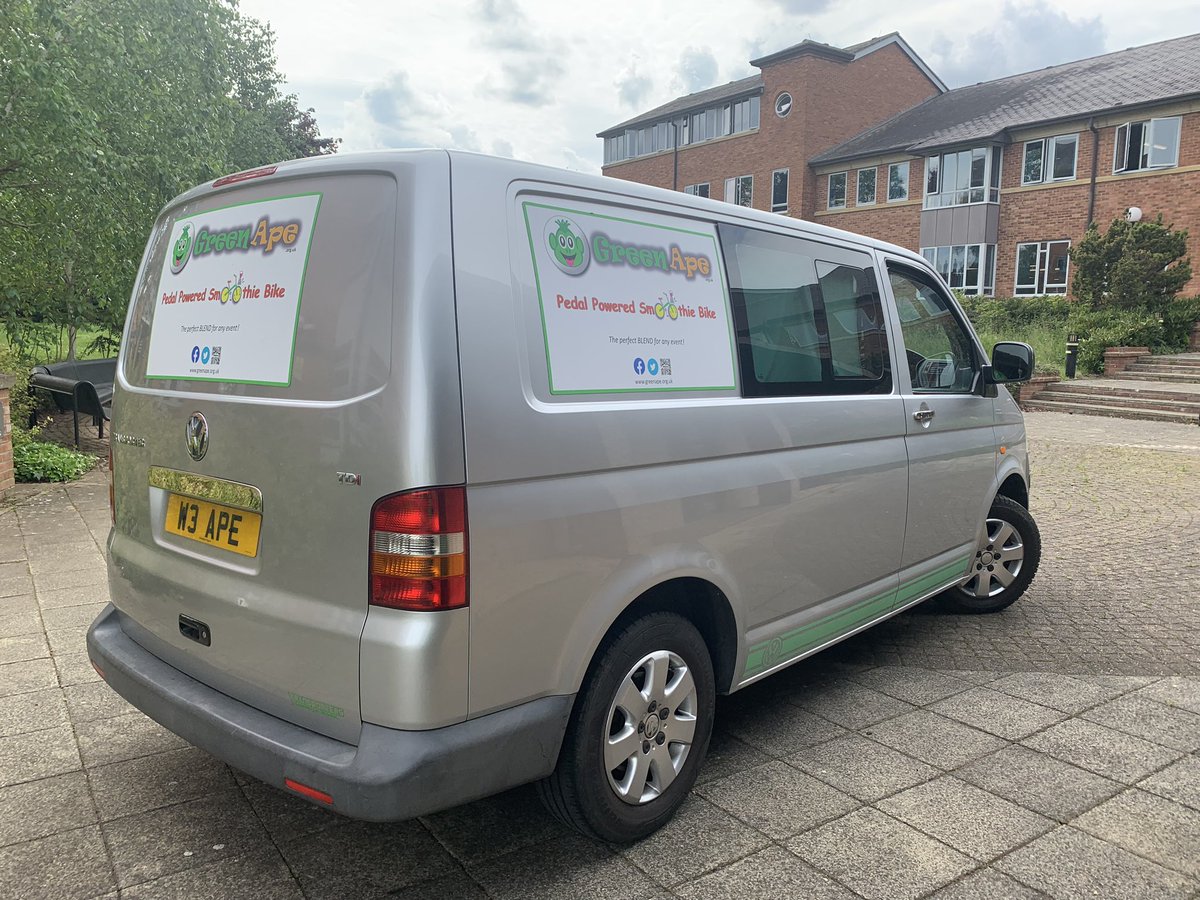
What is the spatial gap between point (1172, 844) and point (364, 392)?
9.36 ft

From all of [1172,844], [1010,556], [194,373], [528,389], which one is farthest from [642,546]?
[1010,556]

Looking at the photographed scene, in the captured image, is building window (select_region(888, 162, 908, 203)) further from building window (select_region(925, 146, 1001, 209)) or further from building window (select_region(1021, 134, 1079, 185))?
building window (select_region(1021, 134, 1079, 185))

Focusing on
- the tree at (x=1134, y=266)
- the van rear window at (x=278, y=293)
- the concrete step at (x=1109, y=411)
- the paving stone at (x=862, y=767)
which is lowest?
the paving stone at (x=862, y=767)

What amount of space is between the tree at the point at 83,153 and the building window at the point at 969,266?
2619cm

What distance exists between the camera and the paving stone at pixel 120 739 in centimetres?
336

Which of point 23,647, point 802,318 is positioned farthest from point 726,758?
point 23,647

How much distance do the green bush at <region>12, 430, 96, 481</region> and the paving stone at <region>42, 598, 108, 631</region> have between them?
14.9ft

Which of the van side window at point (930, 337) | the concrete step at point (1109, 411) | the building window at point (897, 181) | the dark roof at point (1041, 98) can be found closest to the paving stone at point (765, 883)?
the van side window at point (930, 337)

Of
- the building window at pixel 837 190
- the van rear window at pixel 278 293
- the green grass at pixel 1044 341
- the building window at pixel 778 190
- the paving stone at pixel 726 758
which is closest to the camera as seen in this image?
the van rear window at pixel 278 293

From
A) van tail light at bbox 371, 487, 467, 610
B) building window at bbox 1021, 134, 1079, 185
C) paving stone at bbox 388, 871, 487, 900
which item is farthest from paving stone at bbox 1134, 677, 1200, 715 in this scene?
building window at bbox 1021, 134, 1079, 185

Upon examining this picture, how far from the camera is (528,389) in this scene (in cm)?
239

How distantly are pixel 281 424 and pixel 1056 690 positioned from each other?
11.9 ft

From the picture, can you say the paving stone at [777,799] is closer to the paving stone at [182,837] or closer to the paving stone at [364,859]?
the paving stone at [364,859]

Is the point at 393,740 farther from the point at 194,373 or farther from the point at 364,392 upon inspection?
the point at 194,373
